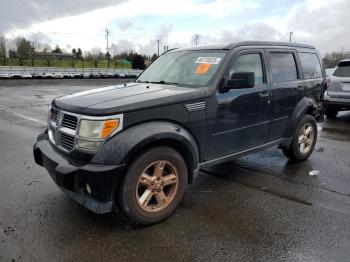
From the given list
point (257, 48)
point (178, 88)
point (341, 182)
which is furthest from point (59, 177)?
point (341, 182)

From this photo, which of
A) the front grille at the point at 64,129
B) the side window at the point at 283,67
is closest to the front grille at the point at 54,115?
the front grille at the point at 64,129

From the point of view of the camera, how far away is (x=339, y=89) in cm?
901

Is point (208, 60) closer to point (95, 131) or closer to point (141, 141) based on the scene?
point (141, 141)

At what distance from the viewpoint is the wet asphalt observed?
2.91 metres

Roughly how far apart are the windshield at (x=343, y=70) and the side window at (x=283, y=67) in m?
4.84

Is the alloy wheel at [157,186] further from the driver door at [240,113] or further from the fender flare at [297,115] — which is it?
the fender flare at [297,115]

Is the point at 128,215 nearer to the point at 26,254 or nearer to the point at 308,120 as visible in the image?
the point at 26,254

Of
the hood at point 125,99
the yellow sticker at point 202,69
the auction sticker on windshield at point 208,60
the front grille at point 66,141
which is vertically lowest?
the front grille at point 66,141

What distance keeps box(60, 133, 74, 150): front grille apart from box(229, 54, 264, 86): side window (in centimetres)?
207

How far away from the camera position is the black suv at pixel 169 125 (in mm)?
3049

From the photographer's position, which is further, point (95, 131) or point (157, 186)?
point (157, 186)

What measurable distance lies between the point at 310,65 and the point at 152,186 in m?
3.77

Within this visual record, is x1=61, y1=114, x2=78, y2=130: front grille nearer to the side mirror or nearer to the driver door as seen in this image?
the driver door

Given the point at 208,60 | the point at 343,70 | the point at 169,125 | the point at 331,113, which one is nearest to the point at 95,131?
the point at 169,125
